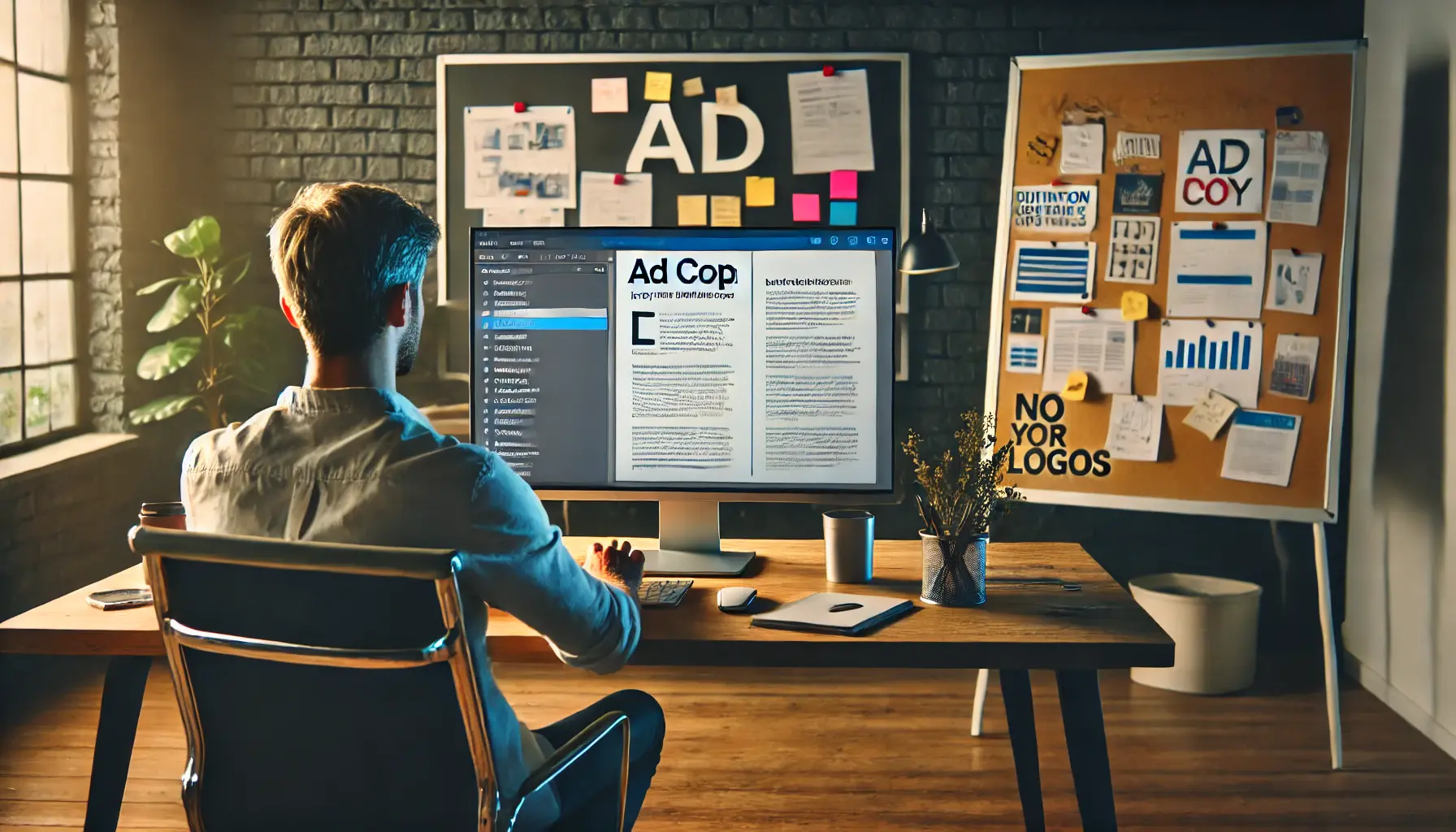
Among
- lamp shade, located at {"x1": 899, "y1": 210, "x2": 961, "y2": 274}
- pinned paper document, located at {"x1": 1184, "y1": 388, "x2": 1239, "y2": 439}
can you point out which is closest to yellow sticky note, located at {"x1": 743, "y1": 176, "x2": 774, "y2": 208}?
lamp shade, located at {"x1": 899, "y1": 210, "x2": 961, "y2": 274}

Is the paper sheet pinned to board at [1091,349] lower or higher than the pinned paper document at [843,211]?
lower

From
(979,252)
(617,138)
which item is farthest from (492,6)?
(979,252)

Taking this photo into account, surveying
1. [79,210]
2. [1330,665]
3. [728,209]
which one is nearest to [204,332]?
[79,210]

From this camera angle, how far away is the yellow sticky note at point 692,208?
3.94m

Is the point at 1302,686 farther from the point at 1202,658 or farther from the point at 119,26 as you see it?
the point at 119,26

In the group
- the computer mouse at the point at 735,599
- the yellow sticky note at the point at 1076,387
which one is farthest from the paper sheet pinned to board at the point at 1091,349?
the computer mouse at the point at 735,599

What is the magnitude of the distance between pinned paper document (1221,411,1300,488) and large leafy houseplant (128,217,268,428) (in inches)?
112

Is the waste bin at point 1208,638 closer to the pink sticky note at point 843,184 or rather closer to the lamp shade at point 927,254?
the lamp shade at point 927,254

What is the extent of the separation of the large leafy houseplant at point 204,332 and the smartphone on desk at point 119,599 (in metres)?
2.13

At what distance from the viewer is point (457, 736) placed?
47.2 inches

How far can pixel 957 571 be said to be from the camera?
165 centimetres

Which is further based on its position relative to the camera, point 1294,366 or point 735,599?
point 1294,366

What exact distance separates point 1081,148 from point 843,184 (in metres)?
0.83

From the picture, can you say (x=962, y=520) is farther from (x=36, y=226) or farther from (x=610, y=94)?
(x=36, y=226)
